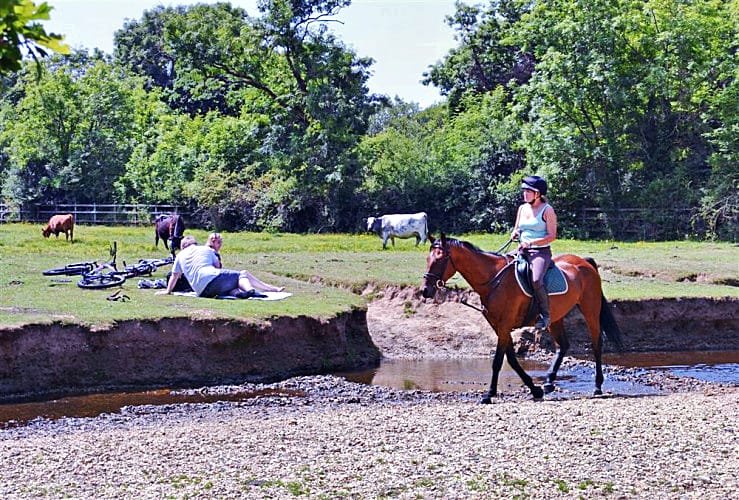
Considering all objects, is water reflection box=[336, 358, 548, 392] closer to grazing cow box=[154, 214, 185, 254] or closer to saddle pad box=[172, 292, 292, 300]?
saddle pad box=[172, 292, 292, 300]

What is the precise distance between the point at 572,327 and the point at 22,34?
1560cm

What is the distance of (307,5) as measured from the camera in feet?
153

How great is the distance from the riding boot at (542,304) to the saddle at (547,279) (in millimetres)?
89

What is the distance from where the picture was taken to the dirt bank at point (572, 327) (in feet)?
61.1

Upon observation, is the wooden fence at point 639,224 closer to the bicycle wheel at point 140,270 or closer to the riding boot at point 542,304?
the bicycle wheel at point 140,270

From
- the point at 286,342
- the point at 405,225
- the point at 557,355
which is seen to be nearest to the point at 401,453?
the point at 557,355

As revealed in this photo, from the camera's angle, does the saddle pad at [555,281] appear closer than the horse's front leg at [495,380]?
No

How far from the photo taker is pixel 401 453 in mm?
9172

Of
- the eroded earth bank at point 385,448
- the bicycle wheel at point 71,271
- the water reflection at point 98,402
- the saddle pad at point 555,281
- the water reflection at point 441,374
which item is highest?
the saddle pad at point 555,281

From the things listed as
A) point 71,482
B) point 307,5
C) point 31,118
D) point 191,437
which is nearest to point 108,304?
point 191,437

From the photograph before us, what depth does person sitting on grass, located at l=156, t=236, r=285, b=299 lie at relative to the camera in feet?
58.2

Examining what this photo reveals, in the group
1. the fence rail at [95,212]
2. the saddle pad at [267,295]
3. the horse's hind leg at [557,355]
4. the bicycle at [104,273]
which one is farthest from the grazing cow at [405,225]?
the horse's hind leg at [557,355]

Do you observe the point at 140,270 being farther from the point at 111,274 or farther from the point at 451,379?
the point at 451,379

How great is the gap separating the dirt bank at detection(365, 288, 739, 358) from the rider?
5.20m
